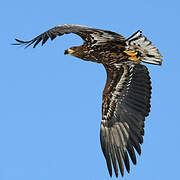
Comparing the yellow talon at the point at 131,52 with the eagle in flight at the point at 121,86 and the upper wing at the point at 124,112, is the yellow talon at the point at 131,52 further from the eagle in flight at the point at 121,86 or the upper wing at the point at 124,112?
the upper wing at the point at 124,112

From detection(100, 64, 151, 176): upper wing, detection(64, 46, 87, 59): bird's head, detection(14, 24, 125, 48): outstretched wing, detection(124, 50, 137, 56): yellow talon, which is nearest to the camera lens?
detection(14, 24, 125, 48): outstretched wing

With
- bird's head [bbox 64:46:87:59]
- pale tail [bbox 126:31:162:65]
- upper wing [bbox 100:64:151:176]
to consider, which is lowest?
upper wing [bbox 100:64:151:176]

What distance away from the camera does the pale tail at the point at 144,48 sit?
9398 mm

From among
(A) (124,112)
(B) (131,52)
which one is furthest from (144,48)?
(A) (124,112)

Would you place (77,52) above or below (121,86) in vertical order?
above

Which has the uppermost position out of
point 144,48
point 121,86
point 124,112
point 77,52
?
point 77,52

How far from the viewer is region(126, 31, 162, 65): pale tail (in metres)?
9.40

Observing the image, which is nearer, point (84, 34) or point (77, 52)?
point (84, 34)

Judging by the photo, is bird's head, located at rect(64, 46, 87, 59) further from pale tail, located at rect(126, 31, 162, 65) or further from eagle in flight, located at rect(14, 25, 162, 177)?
pale tail, located at rect(126, 31, 162, 65)

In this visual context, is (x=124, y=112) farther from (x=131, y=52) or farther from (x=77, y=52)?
(x=77, y=52)

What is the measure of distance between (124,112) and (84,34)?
192 cm

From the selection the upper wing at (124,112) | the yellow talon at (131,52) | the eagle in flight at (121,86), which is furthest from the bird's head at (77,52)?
the yellow talon at (131,52)

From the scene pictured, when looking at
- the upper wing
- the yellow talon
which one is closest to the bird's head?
the upper wing

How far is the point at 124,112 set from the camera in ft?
33.2
